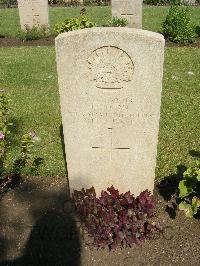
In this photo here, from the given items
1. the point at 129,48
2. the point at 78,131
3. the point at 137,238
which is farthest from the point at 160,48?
the point at 137,238

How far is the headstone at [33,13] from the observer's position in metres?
12.4

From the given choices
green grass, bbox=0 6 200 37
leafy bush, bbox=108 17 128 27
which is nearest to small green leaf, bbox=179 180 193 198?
leafy bush, bbox=108 17 128 27

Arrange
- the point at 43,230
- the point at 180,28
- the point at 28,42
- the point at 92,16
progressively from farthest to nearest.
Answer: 1. the point at 92,16
2. the point at 28,42
3. the point at 180,28
4. the point at 43,230

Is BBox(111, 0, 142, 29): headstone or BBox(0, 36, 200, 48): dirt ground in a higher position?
BBox(111, 0, 142, 29): headstone

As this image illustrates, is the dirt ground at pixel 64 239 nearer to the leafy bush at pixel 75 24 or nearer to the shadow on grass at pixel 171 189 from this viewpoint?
the shadow on grass at pixel 171 189

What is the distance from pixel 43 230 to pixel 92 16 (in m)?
13.4

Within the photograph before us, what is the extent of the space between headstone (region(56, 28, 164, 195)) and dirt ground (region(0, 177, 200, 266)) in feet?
1.39

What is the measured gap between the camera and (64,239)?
392 centimetres

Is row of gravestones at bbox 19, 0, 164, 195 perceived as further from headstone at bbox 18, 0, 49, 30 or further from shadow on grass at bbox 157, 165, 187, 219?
headstone at bbox 18, 0, 49, 30

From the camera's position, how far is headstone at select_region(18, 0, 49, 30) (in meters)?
12.4

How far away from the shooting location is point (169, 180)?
4809 millimetres

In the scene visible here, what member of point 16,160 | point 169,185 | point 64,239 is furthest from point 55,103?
point 64,239

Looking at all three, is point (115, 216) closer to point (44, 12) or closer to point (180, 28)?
point (180, 28)

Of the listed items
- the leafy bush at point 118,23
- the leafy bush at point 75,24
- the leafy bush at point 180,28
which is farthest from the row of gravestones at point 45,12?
the leafy bush at point 75,24
